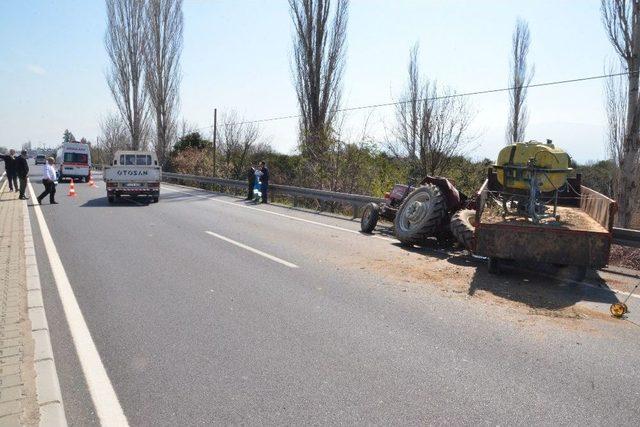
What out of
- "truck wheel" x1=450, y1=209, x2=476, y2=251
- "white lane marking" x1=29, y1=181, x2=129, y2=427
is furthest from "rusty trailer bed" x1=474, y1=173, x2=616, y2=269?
"white lane marking" x1=29, y1=181, x2=129, y2=427

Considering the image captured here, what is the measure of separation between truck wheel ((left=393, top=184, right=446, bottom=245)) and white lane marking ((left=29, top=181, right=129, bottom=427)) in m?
6.07

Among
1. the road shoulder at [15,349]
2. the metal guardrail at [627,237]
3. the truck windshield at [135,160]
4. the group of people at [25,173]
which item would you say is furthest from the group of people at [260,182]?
the metal guardrail at [627,237]

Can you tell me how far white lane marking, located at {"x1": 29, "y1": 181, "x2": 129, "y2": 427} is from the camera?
3264 millimetres

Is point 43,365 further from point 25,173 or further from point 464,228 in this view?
point 25,173

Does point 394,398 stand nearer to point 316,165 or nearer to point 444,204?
point 444,204

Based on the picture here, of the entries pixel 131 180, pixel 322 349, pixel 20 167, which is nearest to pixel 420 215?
pixel 322 349

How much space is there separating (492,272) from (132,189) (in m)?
14.2

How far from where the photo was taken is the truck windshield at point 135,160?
1964 cm

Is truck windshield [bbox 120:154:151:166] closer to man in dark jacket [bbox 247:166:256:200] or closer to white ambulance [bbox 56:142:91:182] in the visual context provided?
man in dark jacket [bbox 247:166:256:200]

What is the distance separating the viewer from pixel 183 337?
15.2ft

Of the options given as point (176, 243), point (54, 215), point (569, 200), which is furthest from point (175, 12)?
point (569, 200)

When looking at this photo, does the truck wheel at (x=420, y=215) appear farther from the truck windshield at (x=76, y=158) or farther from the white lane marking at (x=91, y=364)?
the truck windshield at (x=76, y=158)

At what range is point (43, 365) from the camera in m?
3.88

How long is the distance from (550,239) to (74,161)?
107 ft
